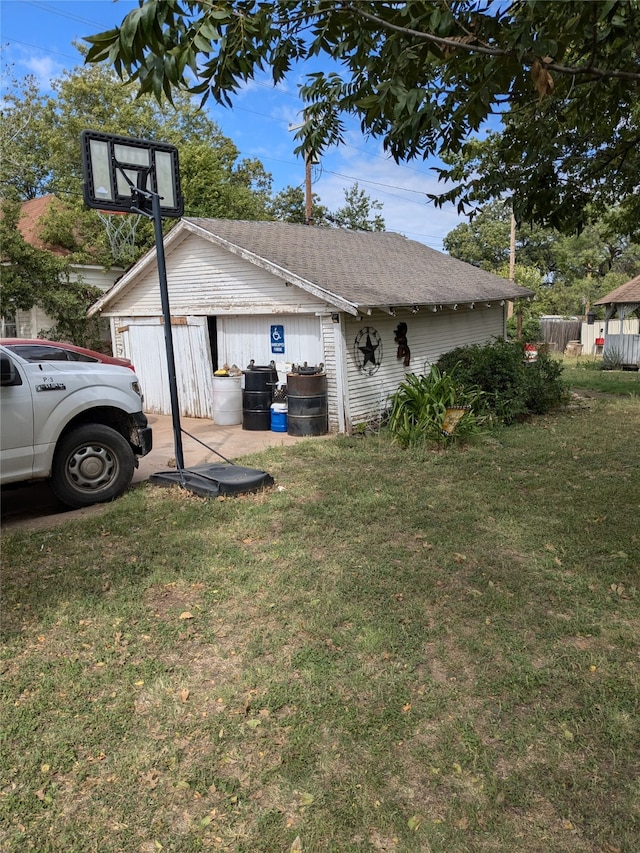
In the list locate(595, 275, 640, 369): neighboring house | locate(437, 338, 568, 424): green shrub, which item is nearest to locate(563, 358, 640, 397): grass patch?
locate(595, 275, 640, 369): neighboring house

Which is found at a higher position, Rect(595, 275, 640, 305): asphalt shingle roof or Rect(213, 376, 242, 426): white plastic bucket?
Rect(595, 275, 640, 305): asphalt shingle roof

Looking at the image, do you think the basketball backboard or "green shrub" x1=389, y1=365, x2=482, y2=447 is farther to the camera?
"green shrub" x1=389, y1=365, x2=482, y2=447

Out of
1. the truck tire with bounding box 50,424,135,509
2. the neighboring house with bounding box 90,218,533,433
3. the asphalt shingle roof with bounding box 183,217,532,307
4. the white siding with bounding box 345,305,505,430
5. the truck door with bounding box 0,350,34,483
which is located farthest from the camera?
the asphalt shingle roof with bounding box 183,217,532,307

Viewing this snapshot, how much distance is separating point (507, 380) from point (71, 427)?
7.94 metres

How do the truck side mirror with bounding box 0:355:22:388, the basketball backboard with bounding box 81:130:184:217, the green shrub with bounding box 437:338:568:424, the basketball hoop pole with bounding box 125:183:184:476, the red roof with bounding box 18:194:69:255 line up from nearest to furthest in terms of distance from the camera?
the truck side mirror with bounding box 0:355:22:388 < the basketball backboard with bounding box 81:130:184:217 < the basketball hoop pole with bounding box 125:183:184:476 < the green shrub with bounding box 437:338:568:424 < the red roof with bounding box 18:194:69:255

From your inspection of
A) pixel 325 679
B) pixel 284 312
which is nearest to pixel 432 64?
pixel 325 679

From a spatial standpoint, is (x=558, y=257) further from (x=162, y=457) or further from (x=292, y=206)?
(x=162, y=457)

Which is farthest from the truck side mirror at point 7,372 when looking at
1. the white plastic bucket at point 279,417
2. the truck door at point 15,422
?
the white plastic bucket at point 279,417

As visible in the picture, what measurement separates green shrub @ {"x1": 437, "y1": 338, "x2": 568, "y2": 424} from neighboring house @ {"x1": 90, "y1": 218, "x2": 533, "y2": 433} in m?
1.21

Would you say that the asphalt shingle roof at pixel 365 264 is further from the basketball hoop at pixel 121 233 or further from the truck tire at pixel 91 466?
the basketball hoop at pixel 121 233

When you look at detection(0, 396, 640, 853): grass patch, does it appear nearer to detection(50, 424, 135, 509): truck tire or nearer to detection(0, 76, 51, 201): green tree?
detection(50, 424, 135, 509): truck tire

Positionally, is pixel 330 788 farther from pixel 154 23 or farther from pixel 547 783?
pixel 154 23

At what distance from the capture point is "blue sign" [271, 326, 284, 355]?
11146 mm

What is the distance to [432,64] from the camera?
387cm
